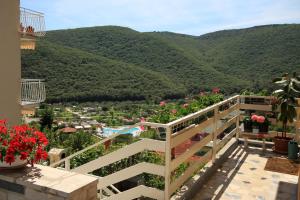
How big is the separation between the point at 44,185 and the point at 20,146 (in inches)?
17.5

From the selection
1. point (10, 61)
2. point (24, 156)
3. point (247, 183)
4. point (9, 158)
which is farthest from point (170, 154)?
point (10, 61)

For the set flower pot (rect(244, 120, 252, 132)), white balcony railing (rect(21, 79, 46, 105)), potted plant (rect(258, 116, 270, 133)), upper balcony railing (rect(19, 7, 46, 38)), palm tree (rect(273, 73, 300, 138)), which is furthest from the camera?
white balcony railing (rect(21, 79, 46, 105))

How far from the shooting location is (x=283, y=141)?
6504 mm

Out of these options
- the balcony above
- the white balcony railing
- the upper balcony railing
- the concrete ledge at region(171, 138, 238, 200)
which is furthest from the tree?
the concrete ledge at region(171, 138, 238, 200)

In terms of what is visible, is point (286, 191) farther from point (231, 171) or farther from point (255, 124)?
point (255, 124)

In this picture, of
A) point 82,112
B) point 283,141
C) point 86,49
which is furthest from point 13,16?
point 86,49

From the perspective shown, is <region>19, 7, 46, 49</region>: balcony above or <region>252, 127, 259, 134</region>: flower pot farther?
<region>19, 7, 46, 49</region>: balcony above

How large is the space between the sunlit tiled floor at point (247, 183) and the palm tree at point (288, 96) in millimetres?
963

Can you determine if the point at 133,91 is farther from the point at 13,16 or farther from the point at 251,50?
the point at 13,16

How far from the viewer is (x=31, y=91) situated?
9.69 meters

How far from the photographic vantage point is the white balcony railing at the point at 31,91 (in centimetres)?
951

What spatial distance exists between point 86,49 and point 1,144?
6892cm

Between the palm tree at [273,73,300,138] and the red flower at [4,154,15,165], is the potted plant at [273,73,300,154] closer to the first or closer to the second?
the palm tree at [273,73,300,138]

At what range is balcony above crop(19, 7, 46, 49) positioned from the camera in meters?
9.35
